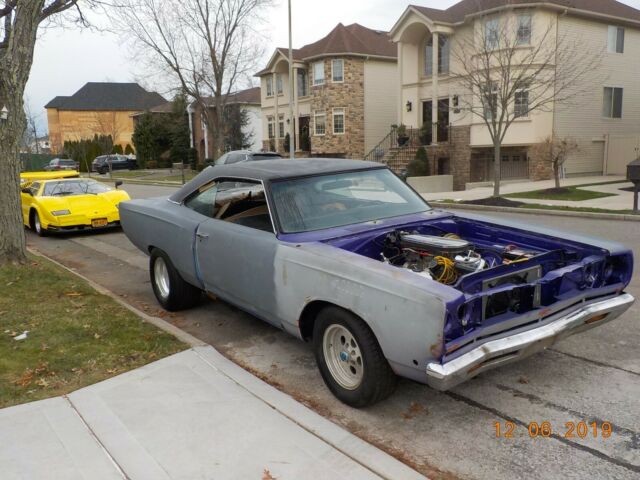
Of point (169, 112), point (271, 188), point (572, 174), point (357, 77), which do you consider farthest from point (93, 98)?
point (271, 188)

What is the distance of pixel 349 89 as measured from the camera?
32.2 metres

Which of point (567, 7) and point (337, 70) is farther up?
point (567, 7)

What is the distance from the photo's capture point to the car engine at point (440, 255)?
386 cm

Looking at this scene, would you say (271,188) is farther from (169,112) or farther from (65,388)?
(169,112)

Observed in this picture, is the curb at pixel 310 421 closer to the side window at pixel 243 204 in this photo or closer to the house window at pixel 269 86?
the side window at pixel 243 204

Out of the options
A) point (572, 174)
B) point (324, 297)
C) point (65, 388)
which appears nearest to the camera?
point (324, 297)

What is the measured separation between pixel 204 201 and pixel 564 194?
14.3 meters

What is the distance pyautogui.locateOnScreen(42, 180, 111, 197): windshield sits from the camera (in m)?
12.3

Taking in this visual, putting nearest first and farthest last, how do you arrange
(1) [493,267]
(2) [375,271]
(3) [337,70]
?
(2) [375,271], (1) [493,267], (3) [337,70]

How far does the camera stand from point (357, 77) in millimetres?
32438

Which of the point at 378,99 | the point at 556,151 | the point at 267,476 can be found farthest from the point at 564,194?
the point at 378,99

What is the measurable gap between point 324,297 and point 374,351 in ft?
1.58

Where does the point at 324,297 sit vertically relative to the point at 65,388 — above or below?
above

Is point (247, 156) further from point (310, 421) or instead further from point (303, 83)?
point (310, 421)
